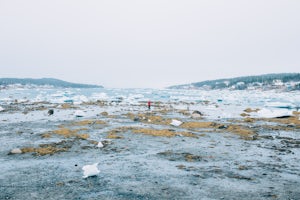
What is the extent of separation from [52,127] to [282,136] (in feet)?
44.4

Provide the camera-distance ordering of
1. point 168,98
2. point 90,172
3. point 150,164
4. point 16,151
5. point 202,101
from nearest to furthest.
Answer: point 90,172 < point 150,164 < point 16,151 < point 202,101 < point 168,98

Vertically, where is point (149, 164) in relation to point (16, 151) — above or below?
below

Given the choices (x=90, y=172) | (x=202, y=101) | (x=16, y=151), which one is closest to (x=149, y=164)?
(x=90, y=172)

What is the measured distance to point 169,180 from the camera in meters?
9.34

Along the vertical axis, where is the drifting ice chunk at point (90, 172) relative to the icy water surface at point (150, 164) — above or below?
above

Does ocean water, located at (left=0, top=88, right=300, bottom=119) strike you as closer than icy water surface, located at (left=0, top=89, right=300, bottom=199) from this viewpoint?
No

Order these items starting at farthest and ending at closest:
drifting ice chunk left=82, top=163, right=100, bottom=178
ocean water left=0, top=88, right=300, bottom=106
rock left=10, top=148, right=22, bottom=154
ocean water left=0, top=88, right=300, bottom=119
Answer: ocean water left=0, top=88, right=300, bottom=106 < ocean water left=0, top=88, right=300, bottom=119 < rock left=10, top=148, right=22, bottom=154 < drifting ice chunk left=82, top=163, right=100, bottom=178

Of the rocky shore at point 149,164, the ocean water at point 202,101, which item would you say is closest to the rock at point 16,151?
the rocky shore at point 149,164

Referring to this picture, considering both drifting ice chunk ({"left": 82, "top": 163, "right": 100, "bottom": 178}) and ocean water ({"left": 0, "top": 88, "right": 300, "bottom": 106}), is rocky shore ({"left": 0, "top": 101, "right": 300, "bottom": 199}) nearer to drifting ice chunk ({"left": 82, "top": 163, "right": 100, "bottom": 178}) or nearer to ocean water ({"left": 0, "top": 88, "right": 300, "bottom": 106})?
drifting ice chunk ({"left": 82, "top": 163, "right": 100, "bottom": 178})

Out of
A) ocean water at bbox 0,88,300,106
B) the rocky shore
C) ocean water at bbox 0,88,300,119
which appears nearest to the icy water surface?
the rocky shore

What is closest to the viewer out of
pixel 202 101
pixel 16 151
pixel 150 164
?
pixel 150 164

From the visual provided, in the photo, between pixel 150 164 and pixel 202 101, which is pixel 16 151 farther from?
pixel 202 101

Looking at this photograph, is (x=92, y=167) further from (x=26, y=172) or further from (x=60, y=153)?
(x=60, y=153)

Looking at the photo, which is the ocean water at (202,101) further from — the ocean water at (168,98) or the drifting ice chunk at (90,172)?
the drifting ice chunk at (90,172)
